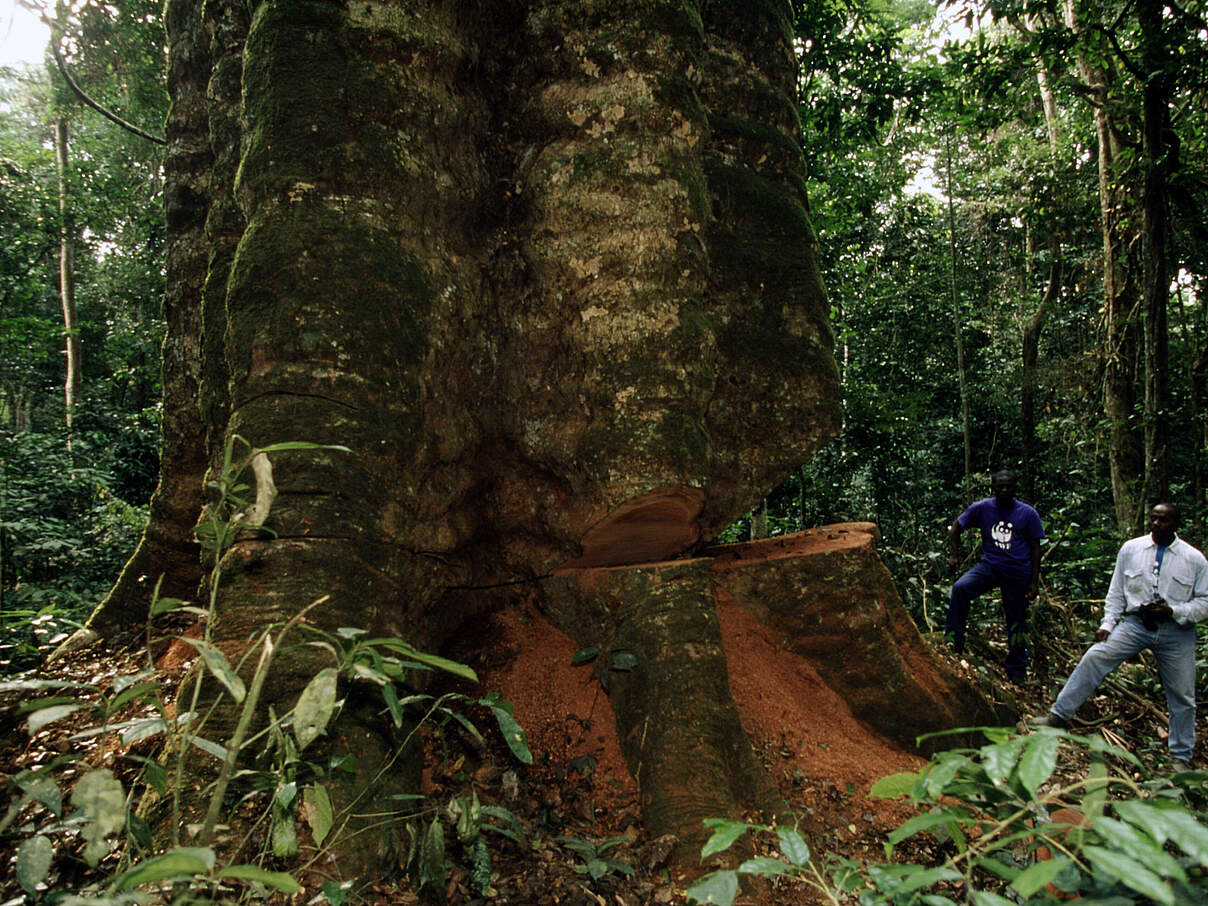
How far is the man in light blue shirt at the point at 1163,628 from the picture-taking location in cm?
468

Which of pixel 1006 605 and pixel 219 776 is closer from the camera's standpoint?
pixel 219 776

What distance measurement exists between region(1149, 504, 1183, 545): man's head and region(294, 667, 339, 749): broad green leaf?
5.50 metres

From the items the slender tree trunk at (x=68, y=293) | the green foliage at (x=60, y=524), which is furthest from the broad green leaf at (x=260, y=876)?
the slender tree trunk at (x=68, y=293)

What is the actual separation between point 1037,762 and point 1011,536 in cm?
558

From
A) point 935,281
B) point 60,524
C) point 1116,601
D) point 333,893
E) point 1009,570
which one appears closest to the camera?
point 333,893

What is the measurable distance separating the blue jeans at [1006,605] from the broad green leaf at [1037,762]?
214 inches

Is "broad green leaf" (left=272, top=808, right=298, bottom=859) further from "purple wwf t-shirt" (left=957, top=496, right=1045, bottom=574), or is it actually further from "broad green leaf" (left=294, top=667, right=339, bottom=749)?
"purple wwf t-shirt" (left=957, top=496, right=1045, bottom=574)

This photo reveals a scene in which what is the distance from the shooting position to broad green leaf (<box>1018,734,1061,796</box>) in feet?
3.29

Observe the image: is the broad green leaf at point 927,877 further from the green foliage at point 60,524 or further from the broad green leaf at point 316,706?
the green foliage at point 60,524

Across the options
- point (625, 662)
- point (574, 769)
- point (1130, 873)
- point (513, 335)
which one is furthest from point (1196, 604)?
point (1130, 873)

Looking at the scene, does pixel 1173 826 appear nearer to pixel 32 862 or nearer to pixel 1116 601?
pixel 32 862

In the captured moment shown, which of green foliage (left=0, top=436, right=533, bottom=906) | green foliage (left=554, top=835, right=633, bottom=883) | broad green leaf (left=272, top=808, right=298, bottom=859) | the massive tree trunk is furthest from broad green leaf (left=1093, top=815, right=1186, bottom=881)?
the massive tree trunk

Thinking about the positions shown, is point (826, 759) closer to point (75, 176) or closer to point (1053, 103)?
point (1053, 103)

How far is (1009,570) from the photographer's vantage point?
5.85 meters
